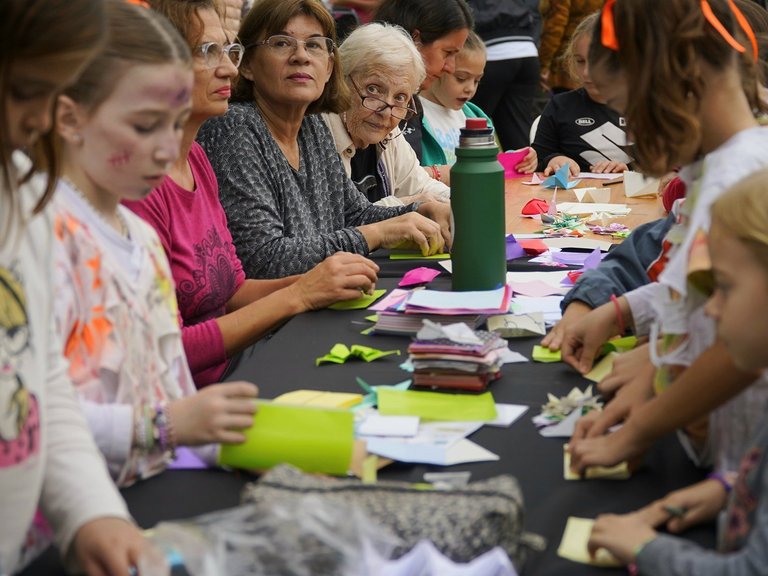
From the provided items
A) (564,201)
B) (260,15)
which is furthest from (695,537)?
(564,201)

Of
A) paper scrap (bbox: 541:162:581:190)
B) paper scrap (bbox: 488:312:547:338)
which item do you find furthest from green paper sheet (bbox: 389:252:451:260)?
paper scrap (bbox: 541:162:581:190)

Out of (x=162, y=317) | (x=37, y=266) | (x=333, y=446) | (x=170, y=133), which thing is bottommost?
(x=333, y=446)

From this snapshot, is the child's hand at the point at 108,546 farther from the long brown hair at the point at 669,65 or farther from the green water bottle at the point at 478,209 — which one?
the green water bottle at the point at 478,209

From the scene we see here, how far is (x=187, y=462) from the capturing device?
4.30 feet

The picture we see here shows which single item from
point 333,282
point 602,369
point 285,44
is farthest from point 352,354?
point 285,44

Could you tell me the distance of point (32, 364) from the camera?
1062mm

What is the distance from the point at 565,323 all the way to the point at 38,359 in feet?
3.38

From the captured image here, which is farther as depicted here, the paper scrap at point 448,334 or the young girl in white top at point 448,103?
the young girl in white top at point 448,103

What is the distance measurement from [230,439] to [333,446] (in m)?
0.13

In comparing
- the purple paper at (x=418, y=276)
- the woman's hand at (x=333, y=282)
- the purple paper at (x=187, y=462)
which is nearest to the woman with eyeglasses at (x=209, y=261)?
the woman's hand at (x=333, y=282)

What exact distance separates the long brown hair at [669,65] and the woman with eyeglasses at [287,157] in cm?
117

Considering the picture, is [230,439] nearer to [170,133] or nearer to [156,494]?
[156,494]

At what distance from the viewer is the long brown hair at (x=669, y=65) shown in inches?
52.6

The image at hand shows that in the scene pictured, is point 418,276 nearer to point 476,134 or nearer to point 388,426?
point 476,134
